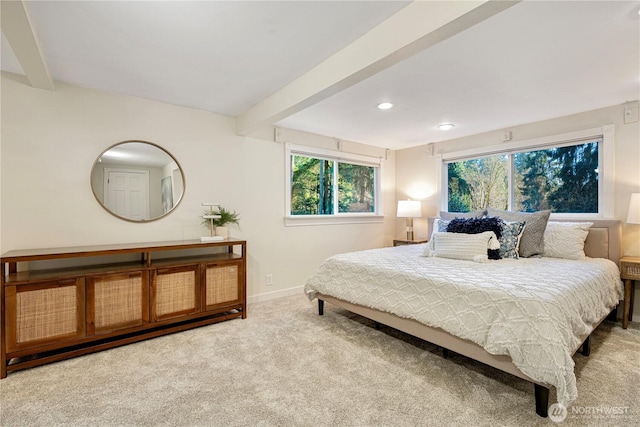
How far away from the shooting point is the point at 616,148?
316 centimetres

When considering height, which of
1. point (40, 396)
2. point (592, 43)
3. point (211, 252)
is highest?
point (592, 43)

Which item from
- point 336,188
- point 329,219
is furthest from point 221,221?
point 336,188

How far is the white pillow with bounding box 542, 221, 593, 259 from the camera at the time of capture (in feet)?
9.80

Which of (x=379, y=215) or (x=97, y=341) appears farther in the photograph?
(x=379, y=215)

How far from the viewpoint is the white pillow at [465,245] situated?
281 cm

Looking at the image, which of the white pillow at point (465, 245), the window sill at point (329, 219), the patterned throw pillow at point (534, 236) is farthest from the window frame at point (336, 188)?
the patterned throw pillow at point (534, 236)

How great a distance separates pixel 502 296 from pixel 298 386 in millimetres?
1366

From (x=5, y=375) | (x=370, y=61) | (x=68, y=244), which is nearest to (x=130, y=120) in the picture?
(x=68, y=244)

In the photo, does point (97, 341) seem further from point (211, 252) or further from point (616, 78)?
point (616, 78)

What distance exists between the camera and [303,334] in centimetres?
275

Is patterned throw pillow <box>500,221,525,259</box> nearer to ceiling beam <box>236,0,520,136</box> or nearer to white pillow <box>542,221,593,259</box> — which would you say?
white pillow <box>542,221,593,259</box>

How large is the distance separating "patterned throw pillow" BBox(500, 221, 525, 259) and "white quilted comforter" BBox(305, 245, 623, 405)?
0.52ft

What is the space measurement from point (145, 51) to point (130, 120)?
1.04 m

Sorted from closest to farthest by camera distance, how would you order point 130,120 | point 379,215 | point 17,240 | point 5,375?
point 5,375, point 17,240, point 130,120, point 379,215
